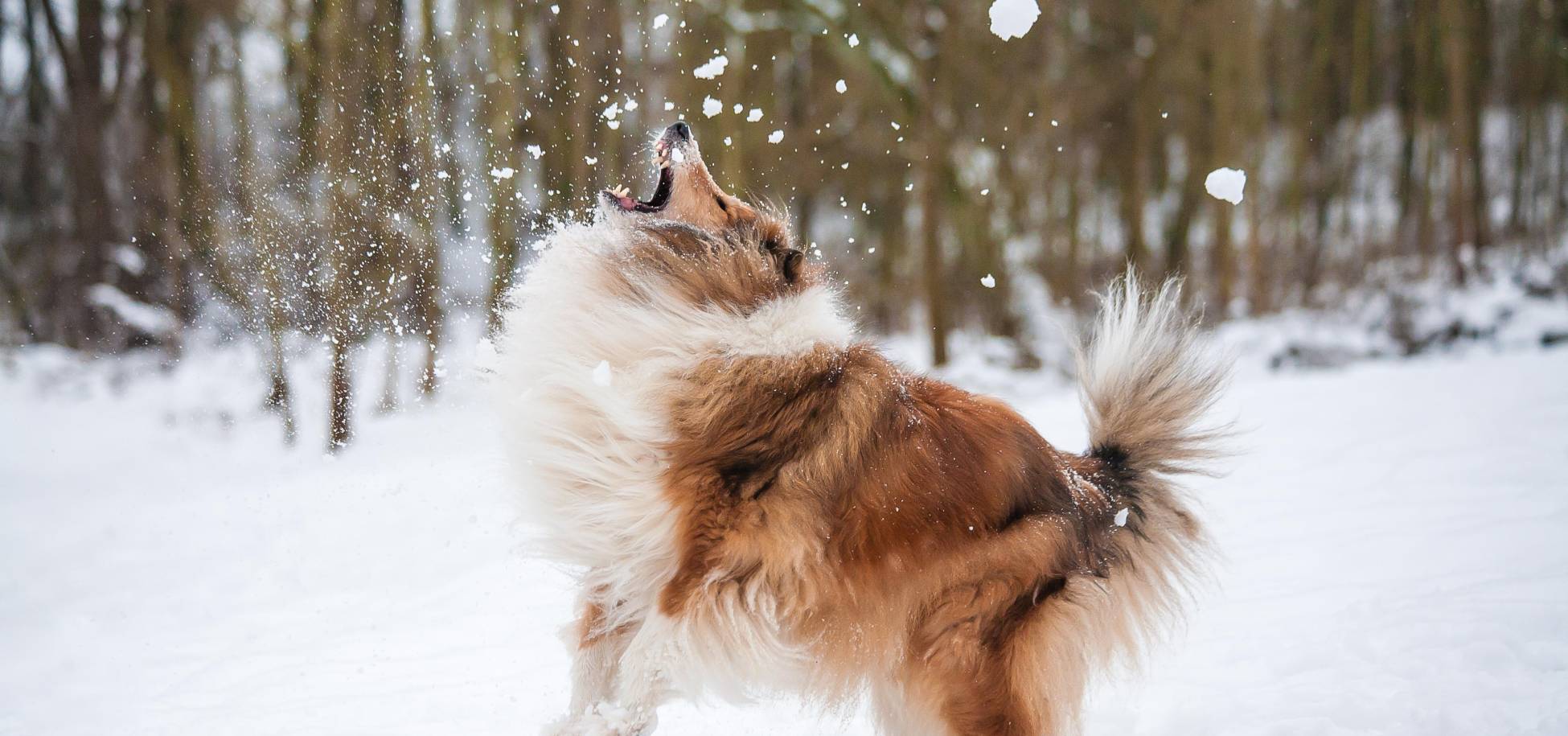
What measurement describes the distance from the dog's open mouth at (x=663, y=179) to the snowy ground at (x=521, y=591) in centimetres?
82

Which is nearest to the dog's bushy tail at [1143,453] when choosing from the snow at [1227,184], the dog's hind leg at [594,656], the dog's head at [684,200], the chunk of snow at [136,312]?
the snow at [1227,184]

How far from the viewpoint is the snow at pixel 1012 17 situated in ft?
11.3

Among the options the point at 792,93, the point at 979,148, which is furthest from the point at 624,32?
the point at 979,148

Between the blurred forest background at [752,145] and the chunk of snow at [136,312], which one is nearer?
the blurred forest background at [752,145]

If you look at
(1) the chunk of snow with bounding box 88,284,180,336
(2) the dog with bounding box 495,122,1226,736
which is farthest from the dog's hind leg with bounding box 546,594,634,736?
(1) the chunk of snow with bounding box 88,284,180,336

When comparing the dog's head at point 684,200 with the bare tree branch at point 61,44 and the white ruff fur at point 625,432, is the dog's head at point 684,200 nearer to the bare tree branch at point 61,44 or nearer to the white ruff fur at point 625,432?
the white ruff fur at point 625,432

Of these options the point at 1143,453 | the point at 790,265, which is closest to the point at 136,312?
the point at 790,265

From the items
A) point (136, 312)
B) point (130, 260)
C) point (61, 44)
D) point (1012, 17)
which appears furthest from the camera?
point (130, 260)

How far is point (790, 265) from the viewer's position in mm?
2932

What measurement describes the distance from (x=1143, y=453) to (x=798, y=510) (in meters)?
1.21

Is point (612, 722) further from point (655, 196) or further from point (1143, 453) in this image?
point (1143, 453)

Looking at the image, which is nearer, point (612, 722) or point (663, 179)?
point (612, 722)

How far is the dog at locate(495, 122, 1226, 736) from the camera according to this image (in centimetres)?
252

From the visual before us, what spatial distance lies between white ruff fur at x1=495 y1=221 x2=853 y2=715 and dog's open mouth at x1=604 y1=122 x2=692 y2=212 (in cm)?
17
